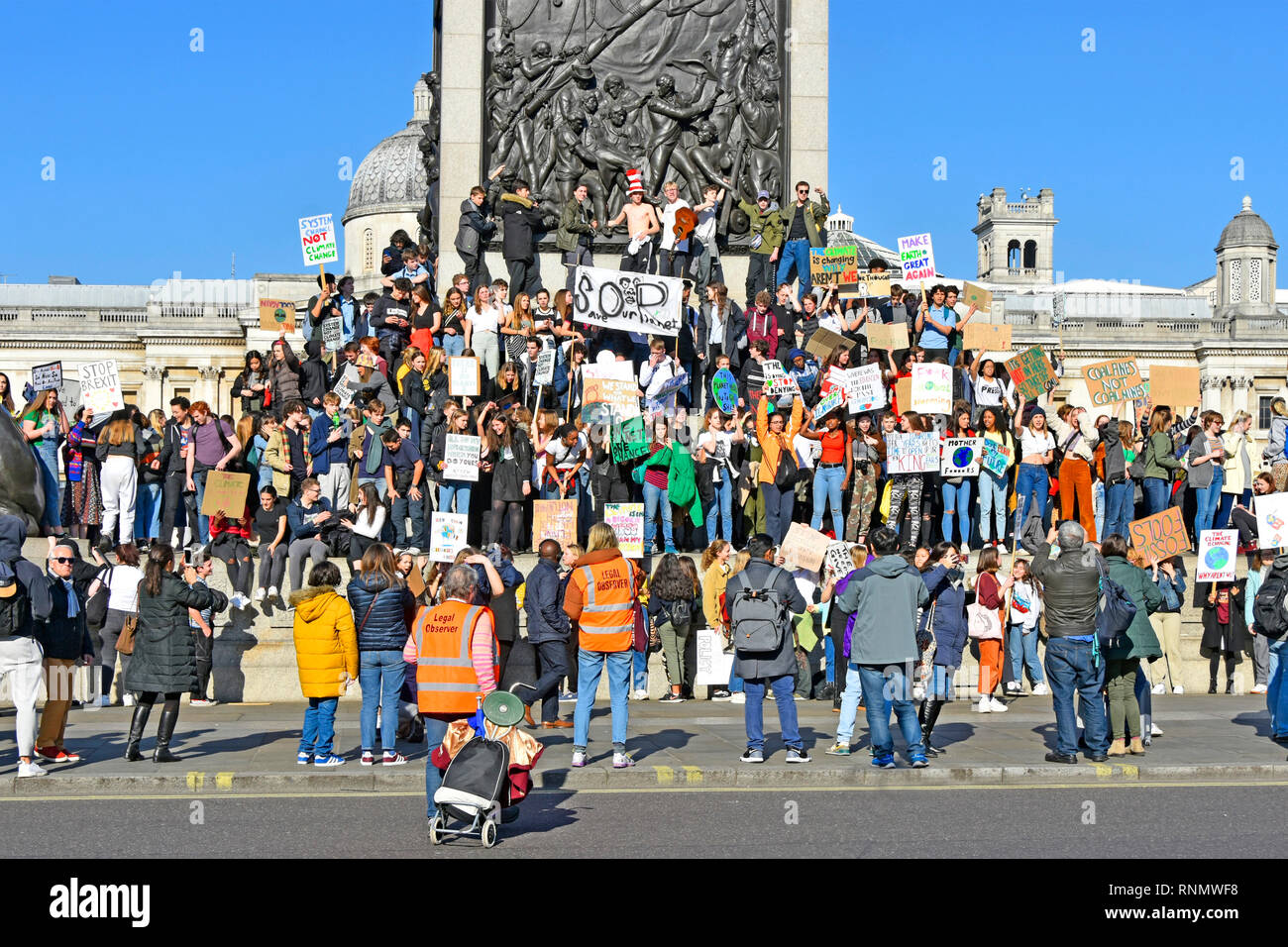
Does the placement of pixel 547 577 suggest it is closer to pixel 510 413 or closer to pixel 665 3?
pixel 510 413

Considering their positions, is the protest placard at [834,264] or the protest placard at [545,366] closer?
the protest placard at [545,366]

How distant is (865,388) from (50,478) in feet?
29.9

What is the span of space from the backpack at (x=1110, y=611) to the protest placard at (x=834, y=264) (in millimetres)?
9347

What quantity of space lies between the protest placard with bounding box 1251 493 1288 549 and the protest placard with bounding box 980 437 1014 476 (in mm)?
2690

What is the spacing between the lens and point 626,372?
19578 millimetres

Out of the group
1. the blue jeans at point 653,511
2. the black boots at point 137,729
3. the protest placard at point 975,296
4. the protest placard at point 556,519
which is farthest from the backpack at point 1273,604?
the black boots at point 137,729

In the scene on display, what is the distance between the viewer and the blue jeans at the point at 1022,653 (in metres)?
18.0

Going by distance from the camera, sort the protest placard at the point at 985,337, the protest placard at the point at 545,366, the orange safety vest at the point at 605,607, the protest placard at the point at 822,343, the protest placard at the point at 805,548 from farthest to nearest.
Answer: the protest placard at the point at 985,337, the protest placard at the point at 822,343, the protest placard at the point at 545,366, the protest placard at the point at 805,548, the orange safety vest at the point at 605,607

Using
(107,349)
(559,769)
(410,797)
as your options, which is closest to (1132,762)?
(559,769)

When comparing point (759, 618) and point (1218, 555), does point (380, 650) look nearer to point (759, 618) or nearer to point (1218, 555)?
point (759, 618)

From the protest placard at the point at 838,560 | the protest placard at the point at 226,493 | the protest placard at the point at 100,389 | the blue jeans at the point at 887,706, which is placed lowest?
the blue jeans at the point at 887,706

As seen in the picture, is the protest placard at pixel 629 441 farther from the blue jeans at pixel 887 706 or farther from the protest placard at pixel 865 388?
the blue jeans at pixel 887 706

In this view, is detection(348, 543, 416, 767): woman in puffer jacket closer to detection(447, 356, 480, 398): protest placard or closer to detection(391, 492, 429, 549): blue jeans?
detection(391, 492, 429, 549): blue jeans

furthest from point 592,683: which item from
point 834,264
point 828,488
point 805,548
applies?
point 834,264
